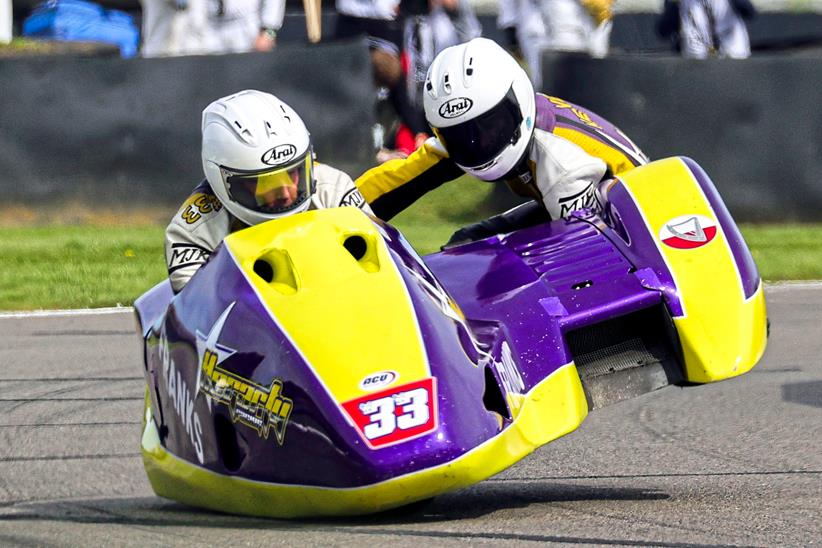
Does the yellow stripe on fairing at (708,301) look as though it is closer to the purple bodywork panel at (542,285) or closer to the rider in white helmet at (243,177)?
the purple bodywork panel at (542,285)

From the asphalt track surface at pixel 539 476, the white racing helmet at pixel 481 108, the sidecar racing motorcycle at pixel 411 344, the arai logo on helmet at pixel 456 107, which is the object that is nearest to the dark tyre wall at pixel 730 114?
the asphalt track surface at pixel 539 476

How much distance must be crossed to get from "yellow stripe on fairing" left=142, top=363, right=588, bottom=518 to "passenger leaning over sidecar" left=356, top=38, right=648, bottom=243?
4.69 ft

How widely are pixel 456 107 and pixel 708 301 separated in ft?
4.06

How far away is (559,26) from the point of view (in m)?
12.2

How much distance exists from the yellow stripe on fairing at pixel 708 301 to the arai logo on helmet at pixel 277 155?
1254mm

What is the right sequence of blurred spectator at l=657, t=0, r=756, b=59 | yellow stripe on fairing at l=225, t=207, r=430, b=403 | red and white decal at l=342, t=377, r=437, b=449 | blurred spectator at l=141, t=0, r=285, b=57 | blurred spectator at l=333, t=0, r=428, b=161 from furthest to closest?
blurred spectator at l=657, t=0, r=756, b=59, blurred spectator at l=333, t=0, r=428, b=161, blurred spectator at l=141, t=0, r=285, b=57, yellow stripe on fairing at l=225, t=207, r=430, b=403, red and white decal at l=342, t=377, r=437, b=449

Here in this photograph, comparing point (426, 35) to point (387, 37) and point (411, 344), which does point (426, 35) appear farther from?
point (411, 344)

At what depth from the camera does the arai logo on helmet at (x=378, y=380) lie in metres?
3.88

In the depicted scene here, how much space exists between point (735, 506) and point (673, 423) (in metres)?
1.75

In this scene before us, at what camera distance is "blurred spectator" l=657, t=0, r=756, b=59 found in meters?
12.7

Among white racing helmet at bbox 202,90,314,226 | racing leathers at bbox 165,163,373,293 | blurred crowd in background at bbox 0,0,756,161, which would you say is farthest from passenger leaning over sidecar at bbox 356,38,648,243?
A: blurred crowd in background at bbox 0,0,756,161

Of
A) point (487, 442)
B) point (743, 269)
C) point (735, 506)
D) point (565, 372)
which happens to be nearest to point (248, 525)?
point (487, 442)

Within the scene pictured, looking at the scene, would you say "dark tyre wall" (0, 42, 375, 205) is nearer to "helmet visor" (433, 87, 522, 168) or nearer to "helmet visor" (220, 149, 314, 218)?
"helmet visor" (433, 87, 522, 168)

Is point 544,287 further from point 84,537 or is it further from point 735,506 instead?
point 84,537
